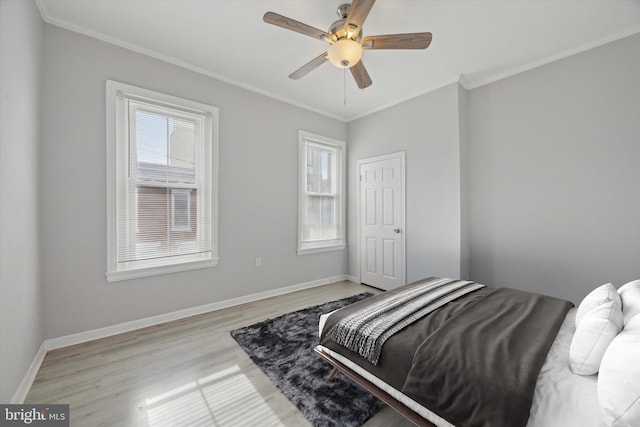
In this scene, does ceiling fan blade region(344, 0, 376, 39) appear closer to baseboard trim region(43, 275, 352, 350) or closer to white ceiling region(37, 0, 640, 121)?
white ceiling region(37, 0, 640, 121)

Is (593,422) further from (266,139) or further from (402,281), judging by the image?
(266,139)

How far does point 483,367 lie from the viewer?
1.15 metres

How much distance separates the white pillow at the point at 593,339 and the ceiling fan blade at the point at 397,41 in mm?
1989

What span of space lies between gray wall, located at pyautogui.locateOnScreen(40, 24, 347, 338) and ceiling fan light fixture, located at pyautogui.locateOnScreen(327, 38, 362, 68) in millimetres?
1857

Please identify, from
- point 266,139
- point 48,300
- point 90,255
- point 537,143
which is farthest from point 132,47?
point 537,143

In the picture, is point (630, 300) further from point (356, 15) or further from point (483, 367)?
point (356, 15)

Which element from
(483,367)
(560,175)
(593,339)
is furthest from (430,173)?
(483,367)

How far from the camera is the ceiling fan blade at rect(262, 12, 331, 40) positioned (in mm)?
1777

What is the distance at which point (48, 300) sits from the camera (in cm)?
227

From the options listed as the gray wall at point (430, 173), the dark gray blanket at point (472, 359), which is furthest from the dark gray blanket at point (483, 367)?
the gray wall at point (430, 173)

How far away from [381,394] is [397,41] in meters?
2.42

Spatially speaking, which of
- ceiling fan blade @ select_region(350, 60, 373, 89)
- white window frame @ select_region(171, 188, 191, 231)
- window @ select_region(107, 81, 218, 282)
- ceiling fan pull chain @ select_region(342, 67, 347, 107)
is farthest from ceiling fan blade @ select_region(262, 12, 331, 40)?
white window frame @ select_region(171, 188, 191, 231)

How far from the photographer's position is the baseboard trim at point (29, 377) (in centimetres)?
162

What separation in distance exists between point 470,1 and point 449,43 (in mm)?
528
